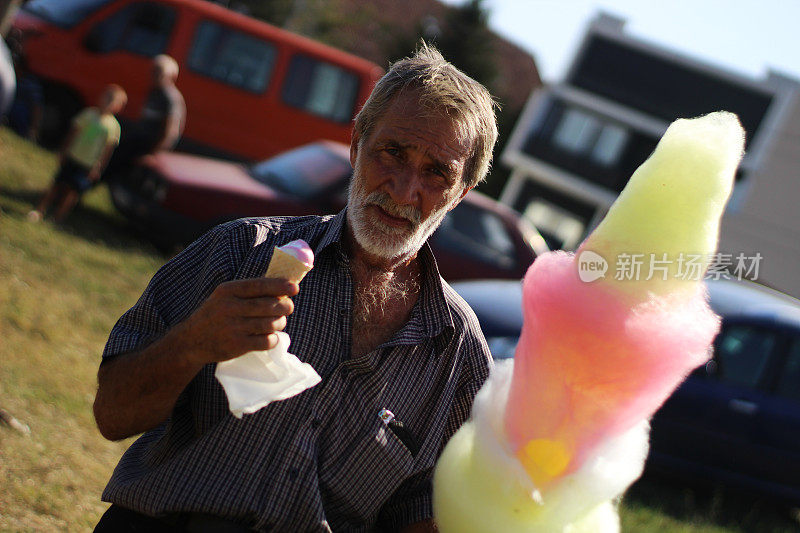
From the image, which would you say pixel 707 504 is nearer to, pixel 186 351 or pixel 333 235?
pixel 333 235

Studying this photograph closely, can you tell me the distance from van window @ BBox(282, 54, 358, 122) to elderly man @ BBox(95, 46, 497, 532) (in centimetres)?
828

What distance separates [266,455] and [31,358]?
280cm

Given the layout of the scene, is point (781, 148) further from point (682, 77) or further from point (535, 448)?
point (535, 448)

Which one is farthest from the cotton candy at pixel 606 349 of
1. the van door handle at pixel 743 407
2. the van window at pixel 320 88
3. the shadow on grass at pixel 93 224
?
the van window at pixel 320 88

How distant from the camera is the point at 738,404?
207 inches

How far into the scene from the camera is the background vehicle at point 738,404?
526 cm

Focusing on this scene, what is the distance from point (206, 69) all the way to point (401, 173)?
8.62m

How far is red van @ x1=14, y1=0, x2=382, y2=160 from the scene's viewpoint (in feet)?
30.3

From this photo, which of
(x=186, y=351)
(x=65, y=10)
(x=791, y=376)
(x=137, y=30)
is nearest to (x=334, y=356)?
(x=186, y=351)

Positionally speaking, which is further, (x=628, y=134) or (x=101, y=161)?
(x=628, y=134)

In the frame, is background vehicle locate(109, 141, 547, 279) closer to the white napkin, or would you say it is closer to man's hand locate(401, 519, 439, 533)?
man's hand locate(401, 519, 439, 533)

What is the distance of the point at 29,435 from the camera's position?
3387 mm

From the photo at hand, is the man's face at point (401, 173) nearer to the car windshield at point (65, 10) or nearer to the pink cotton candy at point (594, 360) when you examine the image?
the pink cotton candy at point (594, 360)

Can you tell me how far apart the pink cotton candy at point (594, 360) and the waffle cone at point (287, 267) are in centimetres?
49
